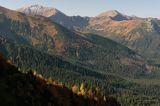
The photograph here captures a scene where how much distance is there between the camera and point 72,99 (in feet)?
451

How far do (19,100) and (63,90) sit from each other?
4703 cm

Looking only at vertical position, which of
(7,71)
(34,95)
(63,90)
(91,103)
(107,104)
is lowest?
(107,104)

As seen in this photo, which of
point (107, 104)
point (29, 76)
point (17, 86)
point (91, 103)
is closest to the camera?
point (17, 86)

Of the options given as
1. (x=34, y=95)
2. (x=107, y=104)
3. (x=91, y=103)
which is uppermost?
(x=34, y=95)

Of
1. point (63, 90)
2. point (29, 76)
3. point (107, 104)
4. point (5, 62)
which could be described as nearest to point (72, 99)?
point (63, 90)

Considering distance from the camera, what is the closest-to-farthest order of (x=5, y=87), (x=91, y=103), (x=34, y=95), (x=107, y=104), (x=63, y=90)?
(x=5, y=87), (x=34, y=95), (x=63, y=90), (x=91, y=103), (x=107, y=104)

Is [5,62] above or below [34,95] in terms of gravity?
above

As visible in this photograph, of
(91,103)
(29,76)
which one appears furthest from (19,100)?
(91,103)

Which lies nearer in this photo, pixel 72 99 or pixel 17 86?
pixel 17 86

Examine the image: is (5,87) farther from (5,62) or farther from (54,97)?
(54,97)

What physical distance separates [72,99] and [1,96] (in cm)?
5852

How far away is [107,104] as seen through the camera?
628 feet

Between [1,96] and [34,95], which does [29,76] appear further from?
[1,96]

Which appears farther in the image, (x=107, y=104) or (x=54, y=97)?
(x=107, y=104)
